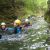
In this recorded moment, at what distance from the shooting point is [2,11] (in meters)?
29.1

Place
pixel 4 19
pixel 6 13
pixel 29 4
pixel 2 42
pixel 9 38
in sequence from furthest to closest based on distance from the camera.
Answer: pixel 29 4 → pixel 6 13 → pixel 4 19 → pixel 9 38 → pixel 2 42

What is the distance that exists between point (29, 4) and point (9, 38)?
23.5 meters

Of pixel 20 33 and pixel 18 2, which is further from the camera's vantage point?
pixel 18 2

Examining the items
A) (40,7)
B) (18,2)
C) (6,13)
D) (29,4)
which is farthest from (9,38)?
(40,7)

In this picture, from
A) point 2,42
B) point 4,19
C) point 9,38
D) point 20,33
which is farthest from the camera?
point 4,19

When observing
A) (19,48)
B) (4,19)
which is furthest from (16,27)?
(4,19)

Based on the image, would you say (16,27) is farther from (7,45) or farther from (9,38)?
(7,45)

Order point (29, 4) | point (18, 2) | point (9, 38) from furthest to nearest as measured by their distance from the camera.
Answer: point (29, 4)
point (18, 2)
point (9, 38)

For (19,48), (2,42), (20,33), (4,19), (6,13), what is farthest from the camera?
(6,13)

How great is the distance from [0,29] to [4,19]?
32.4ft

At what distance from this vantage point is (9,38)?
1580cm

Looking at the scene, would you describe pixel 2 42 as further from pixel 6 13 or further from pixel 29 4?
pixel 29 4

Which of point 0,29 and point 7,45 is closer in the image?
point 7,45

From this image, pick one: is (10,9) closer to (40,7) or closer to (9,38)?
Result: (9,38)
